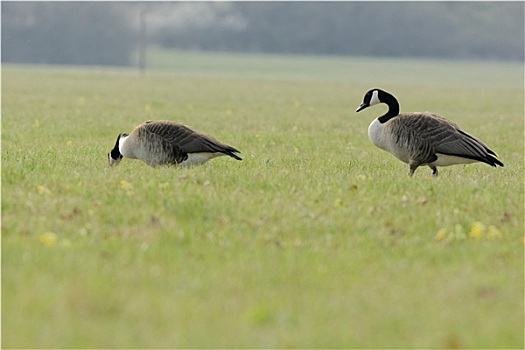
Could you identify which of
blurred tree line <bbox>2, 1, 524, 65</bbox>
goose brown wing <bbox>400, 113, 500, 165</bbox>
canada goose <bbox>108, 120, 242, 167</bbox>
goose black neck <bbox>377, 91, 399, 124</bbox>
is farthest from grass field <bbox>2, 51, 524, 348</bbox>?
blurred tree line <bbox>2, 1, 524, 65</bbox>

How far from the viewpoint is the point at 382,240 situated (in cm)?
873

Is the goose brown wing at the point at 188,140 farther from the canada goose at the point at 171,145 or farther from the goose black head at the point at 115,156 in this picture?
the goose black head at the point at 115,156

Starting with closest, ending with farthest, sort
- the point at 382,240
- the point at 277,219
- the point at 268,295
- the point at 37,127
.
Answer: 1. the point at 268,295
2. the point at 382,240
3. the point at 277,219
4. the point at 37,127

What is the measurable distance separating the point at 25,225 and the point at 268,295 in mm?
2921

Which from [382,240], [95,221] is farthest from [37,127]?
[382,240]

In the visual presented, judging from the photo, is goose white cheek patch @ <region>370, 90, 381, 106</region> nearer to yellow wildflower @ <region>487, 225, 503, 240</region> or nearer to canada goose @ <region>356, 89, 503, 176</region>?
canada goose @ <region>356, 89, 503, 176</region>

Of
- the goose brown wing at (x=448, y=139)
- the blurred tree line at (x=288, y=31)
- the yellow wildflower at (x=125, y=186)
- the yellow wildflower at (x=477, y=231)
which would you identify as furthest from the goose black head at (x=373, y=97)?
the blurred tree line at (x=288, y=31)

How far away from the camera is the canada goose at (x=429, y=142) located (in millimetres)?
12406

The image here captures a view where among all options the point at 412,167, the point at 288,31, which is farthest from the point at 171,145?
the point at 288,31

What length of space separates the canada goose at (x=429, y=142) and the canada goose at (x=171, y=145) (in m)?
2.30

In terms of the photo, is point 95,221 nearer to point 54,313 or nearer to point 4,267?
point 4,267

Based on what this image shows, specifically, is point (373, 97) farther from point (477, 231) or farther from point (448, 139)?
point (477, 231)

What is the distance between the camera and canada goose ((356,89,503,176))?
12.4m

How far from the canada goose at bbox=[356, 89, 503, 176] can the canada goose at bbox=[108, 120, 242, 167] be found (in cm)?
230
